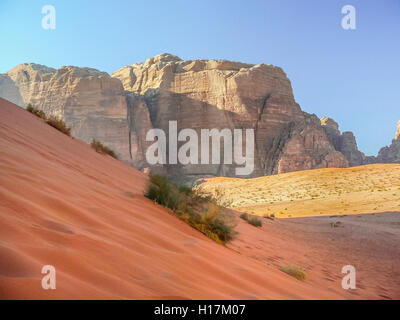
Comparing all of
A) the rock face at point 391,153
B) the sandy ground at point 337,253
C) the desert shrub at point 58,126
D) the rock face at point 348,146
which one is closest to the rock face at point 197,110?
the rock face at point 348,146

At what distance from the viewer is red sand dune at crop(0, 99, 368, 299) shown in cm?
155

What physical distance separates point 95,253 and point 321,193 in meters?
22.6

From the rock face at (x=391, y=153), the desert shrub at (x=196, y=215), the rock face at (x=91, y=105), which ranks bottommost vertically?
the desert shrub at (x=196, y=215)

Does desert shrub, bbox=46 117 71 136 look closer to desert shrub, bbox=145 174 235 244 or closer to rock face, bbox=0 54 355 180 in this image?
desert shrub, bbox=145 174 235 244

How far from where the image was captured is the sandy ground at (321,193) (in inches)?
666

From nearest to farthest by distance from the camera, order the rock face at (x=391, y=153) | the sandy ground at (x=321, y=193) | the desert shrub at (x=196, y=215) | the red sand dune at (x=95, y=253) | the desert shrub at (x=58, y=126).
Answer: the red sand dune at (x=95, y=253)
the desert shrub at (x=196, y=215)
the desert shrub at (x=58, y=126)
the sandy ground at (x=321, y=193)
the rock face at (x=391, y=153)

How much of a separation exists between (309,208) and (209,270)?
1677 cm

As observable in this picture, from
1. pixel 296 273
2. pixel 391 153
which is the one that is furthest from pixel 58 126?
pixel 391 153

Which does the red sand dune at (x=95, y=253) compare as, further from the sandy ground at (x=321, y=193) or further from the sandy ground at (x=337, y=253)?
the sandy ground at (x=321, y=193)

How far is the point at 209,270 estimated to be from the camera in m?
2.50

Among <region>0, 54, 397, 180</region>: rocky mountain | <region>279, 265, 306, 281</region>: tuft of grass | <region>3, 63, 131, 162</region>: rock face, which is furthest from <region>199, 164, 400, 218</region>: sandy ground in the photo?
<region>3, 63, 131, 162</region>: rock face

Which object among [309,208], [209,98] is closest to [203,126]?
[209,98]

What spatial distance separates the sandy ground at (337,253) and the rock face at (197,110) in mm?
36569
